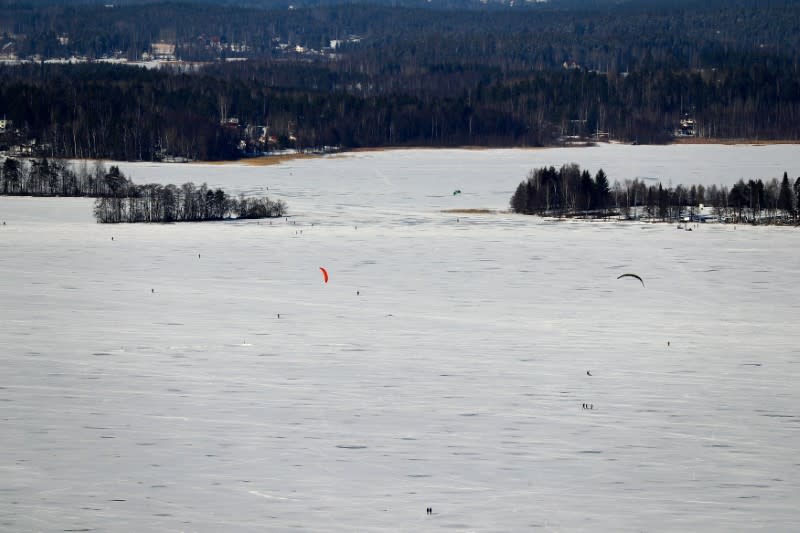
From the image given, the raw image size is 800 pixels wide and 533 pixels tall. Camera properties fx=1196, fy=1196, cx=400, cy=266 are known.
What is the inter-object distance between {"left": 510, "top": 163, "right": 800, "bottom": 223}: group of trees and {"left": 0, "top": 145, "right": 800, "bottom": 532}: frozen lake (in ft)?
52.6

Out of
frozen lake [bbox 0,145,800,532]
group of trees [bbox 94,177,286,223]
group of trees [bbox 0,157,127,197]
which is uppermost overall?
group of trees [bbox 0,157,127,197]

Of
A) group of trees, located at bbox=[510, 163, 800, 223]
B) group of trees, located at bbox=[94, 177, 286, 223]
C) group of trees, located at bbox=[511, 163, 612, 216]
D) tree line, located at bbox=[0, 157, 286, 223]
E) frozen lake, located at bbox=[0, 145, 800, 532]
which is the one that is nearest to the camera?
frozen lake, located at bbox=[0, 145, 800, 532]

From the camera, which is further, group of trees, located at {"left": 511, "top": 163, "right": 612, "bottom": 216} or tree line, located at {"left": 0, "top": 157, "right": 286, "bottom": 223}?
group of trees, located at {"left": 511, "top": 163, "right": 612, "bottom": 216}

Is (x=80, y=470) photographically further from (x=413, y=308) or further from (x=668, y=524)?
(x=413, y=308)

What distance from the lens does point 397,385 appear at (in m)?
28.2

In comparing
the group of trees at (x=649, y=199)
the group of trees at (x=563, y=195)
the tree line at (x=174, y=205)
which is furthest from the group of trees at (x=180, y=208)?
the group of trees at (x=649, y=199)

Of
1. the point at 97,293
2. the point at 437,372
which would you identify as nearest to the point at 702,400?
the point at 437,372

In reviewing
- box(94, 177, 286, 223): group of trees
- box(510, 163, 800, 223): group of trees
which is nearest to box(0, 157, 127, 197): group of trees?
box(94, 177, 286, 223): group of trees

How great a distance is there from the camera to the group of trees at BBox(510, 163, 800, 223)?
76250 millimetres

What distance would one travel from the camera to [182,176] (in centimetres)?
10112

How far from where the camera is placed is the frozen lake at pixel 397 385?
781 inches

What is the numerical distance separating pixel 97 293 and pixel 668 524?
28310 millimetres

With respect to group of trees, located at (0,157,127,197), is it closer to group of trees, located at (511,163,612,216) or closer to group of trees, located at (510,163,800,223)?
group of trees, located at (511,163,612,216)

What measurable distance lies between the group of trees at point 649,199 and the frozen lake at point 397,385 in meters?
16.0
